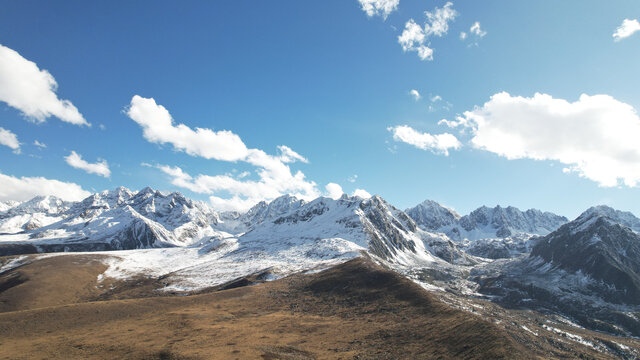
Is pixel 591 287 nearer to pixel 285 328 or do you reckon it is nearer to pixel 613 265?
pixel 613 265

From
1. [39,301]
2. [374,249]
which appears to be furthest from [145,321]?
[374,249]

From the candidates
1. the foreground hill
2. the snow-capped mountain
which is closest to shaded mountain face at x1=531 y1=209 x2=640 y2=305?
the snow-capped mountain

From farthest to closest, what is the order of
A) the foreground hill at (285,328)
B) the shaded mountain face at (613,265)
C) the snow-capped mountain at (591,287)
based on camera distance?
the shaded mountain face at (613,265)
the snow-capped mountain at (591,287)
the foreground hill at (285,328)

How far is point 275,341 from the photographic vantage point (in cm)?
5175

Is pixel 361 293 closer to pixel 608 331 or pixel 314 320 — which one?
pixel 314 320

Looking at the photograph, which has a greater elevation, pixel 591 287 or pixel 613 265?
pixel 613 265

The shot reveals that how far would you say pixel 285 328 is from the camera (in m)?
60.2

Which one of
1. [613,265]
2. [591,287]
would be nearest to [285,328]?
[591,287]

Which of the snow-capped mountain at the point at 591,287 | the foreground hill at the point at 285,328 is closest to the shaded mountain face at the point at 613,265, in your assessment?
the snow-capped mountain at the point at 591,287

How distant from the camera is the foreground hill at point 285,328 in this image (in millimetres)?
45500

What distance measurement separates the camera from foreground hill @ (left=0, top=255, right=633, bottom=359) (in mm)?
45500

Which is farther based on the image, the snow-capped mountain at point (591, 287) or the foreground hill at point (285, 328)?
the snow-capped mountain at point (591, 287)

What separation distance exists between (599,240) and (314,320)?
746 feet

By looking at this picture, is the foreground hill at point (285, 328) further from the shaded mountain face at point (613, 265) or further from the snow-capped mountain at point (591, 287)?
the shaded mountain face at point (613, 265)
